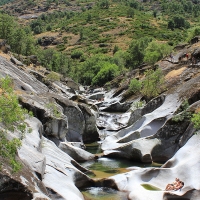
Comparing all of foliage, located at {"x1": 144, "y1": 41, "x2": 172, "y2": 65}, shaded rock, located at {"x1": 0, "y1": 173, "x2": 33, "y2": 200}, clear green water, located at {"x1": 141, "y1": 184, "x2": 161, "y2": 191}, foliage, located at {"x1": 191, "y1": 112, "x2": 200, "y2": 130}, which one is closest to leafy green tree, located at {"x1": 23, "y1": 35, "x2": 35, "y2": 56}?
foliage, located at {"x1": 144, "y1": 41, "x2": 172, "y2": 65}

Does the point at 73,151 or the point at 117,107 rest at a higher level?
the point at 73,151

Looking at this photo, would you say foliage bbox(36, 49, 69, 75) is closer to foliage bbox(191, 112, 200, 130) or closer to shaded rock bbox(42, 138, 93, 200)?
shaded rock bbox(42, 138, 93, 200)

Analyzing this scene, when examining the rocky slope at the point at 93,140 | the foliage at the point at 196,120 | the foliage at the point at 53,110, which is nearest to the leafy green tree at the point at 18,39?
the rocky slope at the point at 93,140

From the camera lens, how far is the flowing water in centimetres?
2300

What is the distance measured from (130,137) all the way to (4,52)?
152 feet

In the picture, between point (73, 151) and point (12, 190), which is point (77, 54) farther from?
point (12, 190)

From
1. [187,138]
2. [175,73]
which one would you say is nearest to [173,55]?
[175,73]

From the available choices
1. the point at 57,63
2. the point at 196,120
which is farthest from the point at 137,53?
the point at 196,120

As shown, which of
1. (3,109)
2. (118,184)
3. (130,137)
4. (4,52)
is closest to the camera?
(3,109)

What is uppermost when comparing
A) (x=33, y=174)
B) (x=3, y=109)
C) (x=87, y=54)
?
(x=3, y=109)

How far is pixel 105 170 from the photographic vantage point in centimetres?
2989

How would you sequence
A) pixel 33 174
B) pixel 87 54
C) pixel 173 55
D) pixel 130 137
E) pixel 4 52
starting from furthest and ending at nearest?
1. pixel 87 54
2. pixel 173 55
3. pixel 4 52
4. pixel 130 137
5. pixel 33 174

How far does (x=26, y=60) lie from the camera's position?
Answer: 88.6 meters

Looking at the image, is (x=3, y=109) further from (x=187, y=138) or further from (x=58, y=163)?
(x=187, y=138)
